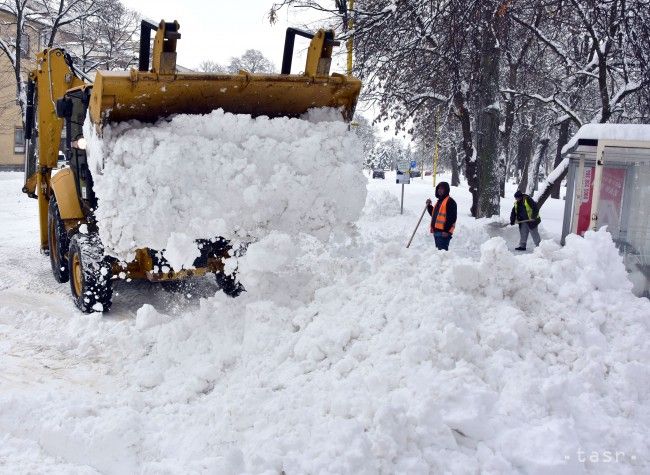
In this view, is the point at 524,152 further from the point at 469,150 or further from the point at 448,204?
the point at 448,204

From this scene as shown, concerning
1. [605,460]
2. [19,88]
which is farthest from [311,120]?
[19,88]

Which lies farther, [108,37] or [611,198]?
[108,37]

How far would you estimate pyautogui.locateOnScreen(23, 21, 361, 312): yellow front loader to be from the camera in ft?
15.8

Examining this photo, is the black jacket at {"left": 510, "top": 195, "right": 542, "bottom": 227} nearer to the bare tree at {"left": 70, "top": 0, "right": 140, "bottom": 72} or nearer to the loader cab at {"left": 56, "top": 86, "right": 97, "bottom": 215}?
the loader cab at {"left": 56, "top": 86, "right": 97, "bottom": 215}

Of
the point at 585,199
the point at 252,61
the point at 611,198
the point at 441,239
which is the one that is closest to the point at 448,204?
the point at 441,239

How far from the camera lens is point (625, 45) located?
11.3 meters

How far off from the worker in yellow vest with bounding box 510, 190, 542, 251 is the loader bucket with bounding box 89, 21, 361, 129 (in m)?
7.36

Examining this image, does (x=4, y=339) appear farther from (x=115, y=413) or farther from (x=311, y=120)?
(x=311, y=120)

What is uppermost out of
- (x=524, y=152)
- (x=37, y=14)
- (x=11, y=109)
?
(x=37, y=14)

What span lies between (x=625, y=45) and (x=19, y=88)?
18.7m

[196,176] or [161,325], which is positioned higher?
[196,176]

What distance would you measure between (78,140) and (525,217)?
29.6 feet

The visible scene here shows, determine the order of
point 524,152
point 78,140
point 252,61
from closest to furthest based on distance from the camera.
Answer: point 78,140
point 524,152
point 252,61

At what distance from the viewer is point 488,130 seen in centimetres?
1360
